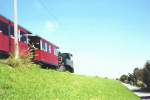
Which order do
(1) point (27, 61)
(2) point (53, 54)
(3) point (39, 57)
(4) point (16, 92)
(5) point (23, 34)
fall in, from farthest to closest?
1. (2) point (53, 54)
2. (3) point (39, 57)
3. (5) point (23, 34)
4. (1) point (27, 61)
5. (4) point (16, 92)

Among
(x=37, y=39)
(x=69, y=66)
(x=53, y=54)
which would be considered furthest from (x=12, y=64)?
(x=69, y=66)

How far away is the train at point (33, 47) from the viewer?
22.7m

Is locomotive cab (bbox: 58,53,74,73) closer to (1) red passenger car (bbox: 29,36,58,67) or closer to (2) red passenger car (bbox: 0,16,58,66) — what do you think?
(2) red passenger car (bbox: 0,16,58,66)

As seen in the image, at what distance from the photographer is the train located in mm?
22672

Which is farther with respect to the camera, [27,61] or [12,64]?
[27,61]

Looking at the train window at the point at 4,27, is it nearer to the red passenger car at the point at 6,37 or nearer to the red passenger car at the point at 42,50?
the red passenger car at the point at 6,37

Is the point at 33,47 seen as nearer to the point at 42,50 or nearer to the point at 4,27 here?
the point at 42,50

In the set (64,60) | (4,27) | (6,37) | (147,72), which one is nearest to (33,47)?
(4,27)

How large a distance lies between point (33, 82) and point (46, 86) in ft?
2.22

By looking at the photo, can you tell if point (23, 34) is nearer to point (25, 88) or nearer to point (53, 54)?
point (53, 54)

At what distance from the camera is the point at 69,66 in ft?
140

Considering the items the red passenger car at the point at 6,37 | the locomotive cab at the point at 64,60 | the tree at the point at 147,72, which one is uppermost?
the red passenger car at the point at 6,37

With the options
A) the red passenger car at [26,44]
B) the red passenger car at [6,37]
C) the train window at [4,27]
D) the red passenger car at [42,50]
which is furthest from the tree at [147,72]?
the train window at [4,27]

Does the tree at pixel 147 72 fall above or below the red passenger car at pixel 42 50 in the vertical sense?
below
